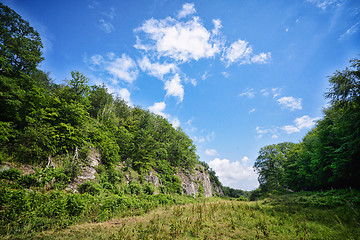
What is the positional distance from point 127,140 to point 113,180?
769 cm

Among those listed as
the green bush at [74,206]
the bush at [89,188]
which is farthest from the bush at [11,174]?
the bush at [89,188]

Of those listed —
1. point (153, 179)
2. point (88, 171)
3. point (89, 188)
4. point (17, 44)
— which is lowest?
point (89, 188)

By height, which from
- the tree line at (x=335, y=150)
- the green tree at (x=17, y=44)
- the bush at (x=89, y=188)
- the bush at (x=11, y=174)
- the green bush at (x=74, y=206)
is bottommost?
the green bush at (x=74, y=206)

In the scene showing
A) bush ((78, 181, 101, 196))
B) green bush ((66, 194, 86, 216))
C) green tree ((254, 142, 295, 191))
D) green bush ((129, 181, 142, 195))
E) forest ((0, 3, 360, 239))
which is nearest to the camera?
forest ((0, 3, 360, 239))

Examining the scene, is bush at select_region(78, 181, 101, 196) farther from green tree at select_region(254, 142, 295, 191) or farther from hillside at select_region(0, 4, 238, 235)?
green tree at select_region(254, 142, 295, 191)

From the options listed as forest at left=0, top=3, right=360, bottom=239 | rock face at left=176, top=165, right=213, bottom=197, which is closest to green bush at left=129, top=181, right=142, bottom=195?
forest at left=0, top=3, right=360, bottom=239

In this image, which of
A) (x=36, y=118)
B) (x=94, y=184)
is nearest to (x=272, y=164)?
(x=94, y=184)

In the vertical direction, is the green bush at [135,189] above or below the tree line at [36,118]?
below

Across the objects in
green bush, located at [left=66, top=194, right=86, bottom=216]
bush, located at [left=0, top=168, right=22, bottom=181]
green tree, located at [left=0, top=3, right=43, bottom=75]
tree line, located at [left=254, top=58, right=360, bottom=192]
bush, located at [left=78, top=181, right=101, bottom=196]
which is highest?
green tree, located at [left=0, top=3, right=43, bottom=75]

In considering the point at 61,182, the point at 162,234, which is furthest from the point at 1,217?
the point at 162,234

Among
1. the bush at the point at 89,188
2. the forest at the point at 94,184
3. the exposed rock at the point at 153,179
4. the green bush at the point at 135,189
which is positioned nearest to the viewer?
the forest at the point at 94,184

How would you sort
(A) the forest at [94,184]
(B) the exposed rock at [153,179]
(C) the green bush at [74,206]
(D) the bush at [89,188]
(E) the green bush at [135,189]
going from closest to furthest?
(A) the forest at [94,184]
(C) the green bush at [74,206]
(D) the bush at [89,188]
(E) the green bush at [135,189]
(B) the exposed rock at [153,179]

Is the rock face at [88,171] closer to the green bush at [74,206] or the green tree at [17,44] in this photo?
the green bush at [74,206]

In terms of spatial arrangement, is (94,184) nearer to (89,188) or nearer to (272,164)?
(89,188)
